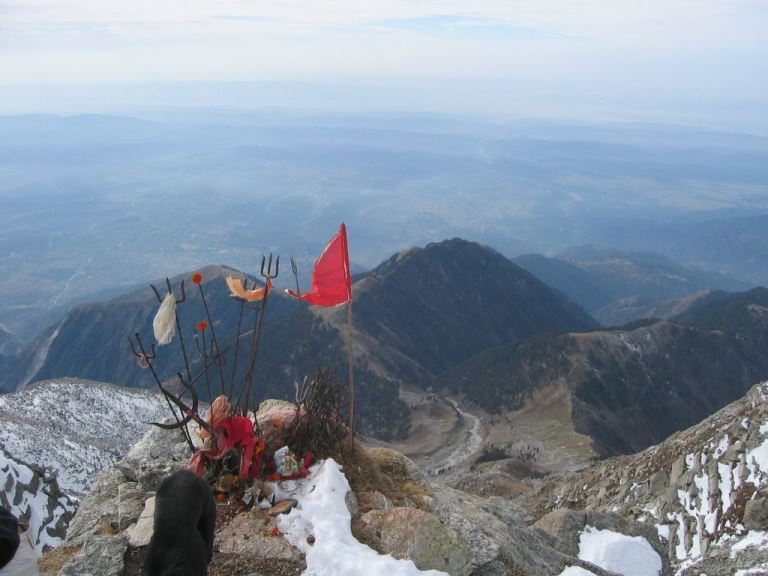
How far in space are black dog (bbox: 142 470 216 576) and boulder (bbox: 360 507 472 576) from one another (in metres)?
3.68

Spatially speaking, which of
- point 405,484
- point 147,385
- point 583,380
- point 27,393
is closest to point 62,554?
point 405,484

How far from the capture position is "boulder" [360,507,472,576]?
1102 cm

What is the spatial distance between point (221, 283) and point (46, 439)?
13833 centimetres

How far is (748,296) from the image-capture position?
7037 inches

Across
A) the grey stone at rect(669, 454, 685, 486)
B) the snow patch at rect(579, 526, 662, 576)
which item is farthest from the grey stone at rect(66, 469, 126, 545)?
the grey stone at rect(669, 454, 685, 486)

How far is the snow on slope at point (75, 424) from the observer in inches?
2088

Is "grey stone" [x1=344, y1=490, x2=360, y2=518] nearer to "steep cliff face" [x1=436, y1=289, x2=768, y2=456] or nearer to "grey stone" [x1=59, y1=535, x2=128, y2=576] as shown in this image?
"grey stone" [x1=59, y1=535, x2=128, y2=576]

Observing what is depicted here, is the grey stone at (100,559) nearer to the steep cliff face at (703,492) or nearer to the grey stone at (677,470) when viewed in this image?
the steep cliff face at (703,492)

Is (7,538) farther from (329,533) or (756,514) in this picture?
(756,514)

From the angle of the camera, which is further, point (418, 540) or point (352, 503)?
point (352, 503)

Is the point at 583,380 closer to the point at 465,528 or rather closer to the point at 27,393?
the point at 27,393

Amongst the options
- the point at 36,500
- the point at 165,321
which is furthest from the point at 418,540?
the point at 36,500

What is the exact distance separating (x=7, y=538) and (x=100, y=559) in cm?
271

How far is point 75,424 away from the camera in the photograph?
66062mm
